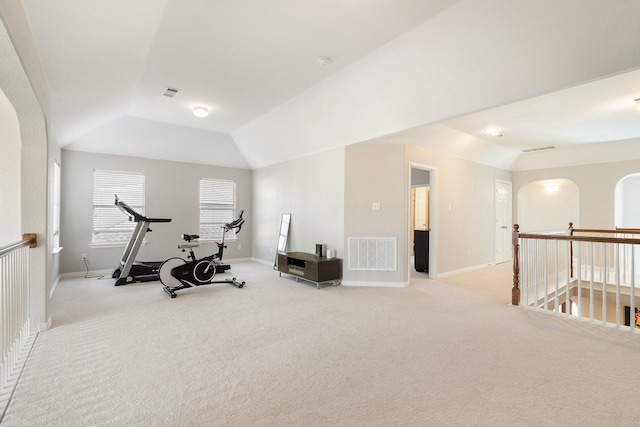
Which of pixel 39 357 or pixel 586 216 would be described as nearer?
pixel 39 357

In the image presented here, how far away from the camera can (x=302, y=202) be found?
638 centimetres

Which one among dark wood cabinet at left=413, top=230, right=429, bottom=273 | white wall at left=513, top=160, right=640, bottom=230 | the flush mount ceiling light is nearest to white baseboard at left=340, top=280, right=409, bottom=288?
dark wood cabinet at left=413, top=230, right=429, bottom=273

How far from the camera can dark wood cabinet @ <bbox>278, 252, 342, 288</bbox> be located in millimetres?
5113

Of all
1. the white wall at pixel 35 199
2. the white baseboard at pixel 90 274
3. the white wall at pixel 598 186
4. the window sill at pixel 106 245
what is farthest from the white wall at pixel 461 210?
the white baseboard at pixel 90 274

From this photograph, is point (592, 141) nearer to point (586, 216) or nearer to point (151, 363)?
point (586, 216)

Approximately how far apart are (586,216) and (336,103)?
6292 millimetres

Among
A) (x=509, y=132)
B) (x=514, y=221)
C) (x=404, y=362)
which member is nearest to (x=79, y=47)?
(x=404, y=362)

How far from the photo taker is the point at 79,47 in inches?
107

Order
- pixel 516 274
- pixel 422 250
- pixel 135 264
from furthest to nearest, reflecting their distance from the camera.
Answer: pixel 422 250, pixel 135 264, pixel 516 274

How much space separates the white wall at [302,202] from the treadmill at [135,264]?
2.37 metres

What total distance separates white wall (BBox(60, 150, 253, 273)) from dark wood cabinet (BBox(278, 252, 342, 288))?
2567 mm

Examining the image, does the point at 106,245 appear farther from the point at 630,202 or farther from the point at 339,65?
the point at 630,202

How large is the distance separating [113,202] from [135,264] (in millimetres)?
1511

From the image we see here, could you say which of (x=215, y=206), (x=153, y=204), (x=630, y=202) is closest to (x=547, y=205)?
(x=630, y=202)
